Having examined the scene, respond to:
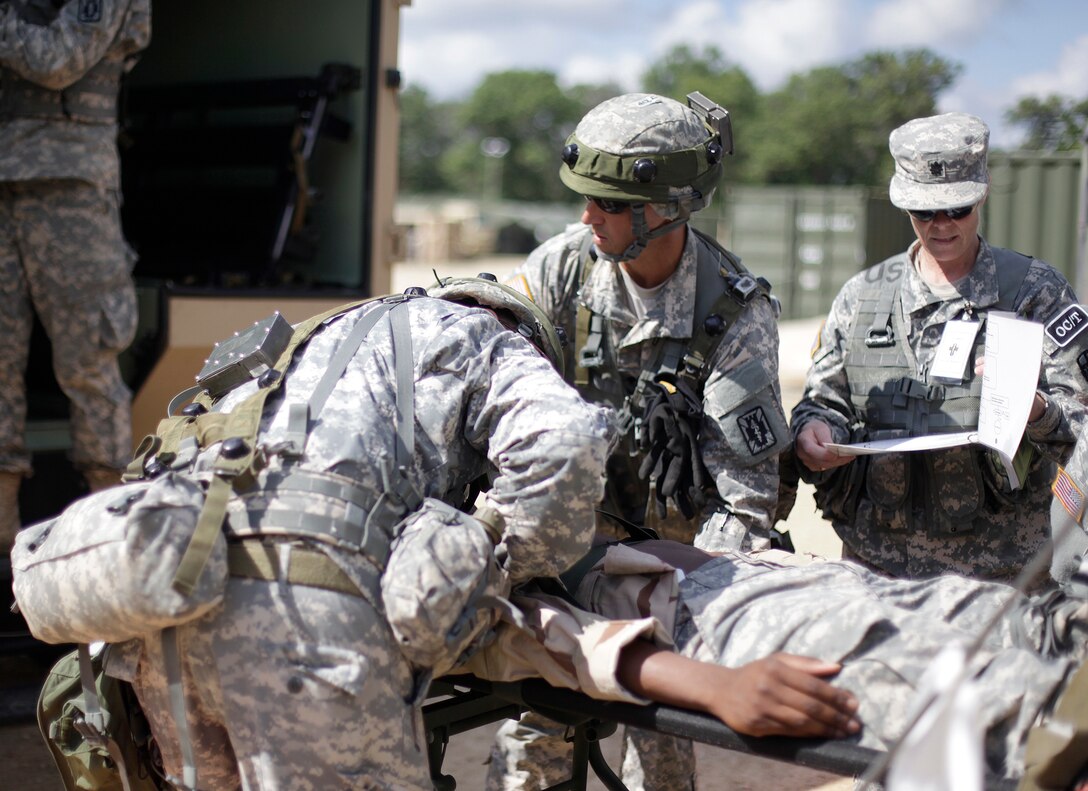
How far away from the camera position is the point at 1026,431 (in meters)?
2.88

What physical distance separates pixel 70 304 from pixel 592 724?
7.95ft

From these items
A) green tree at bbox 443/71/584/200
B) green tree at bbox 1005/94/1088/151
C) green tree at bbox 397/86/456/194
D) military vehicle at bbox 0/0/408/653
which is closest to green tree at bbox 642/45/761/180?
green tree at bbox 443/71/584/200

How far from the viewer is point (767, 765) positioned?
3672mm

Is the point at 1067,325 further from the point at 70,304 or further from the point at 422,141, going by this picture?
the point at 422,141

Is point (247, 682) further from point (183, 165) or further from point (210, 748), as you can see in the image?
point (183, 165)

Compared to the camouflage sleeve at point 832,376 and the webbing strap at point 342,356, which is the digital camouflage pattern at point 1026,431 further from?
the webbing strap at point 342,356

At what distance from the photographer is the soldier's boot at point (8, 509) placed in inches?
152

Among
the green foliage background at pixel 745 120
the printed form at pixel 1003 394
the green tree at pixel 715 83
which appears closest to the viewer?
the printed form at pixel 1003 394

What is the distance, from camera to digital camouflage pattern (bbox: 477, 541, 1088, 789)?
184 centimetres

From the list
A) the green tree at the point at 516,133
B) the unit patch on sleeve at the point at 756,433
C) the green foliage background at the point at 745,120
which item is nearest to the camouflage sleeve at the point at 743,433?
the unit patch on sleeve at the point at 756,433

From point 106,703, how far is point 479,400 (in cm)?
85

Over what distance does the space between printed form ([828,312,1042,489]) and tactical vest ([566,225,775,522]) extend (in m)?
Result: 0.41

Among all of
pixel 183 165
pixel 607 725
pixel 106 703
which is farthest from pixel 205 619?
pixel 183 165

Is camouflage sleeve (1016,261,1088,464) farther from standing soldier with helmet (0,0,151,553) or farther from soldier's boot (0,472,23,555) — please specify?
soldier's boot (0,472,23,555)
